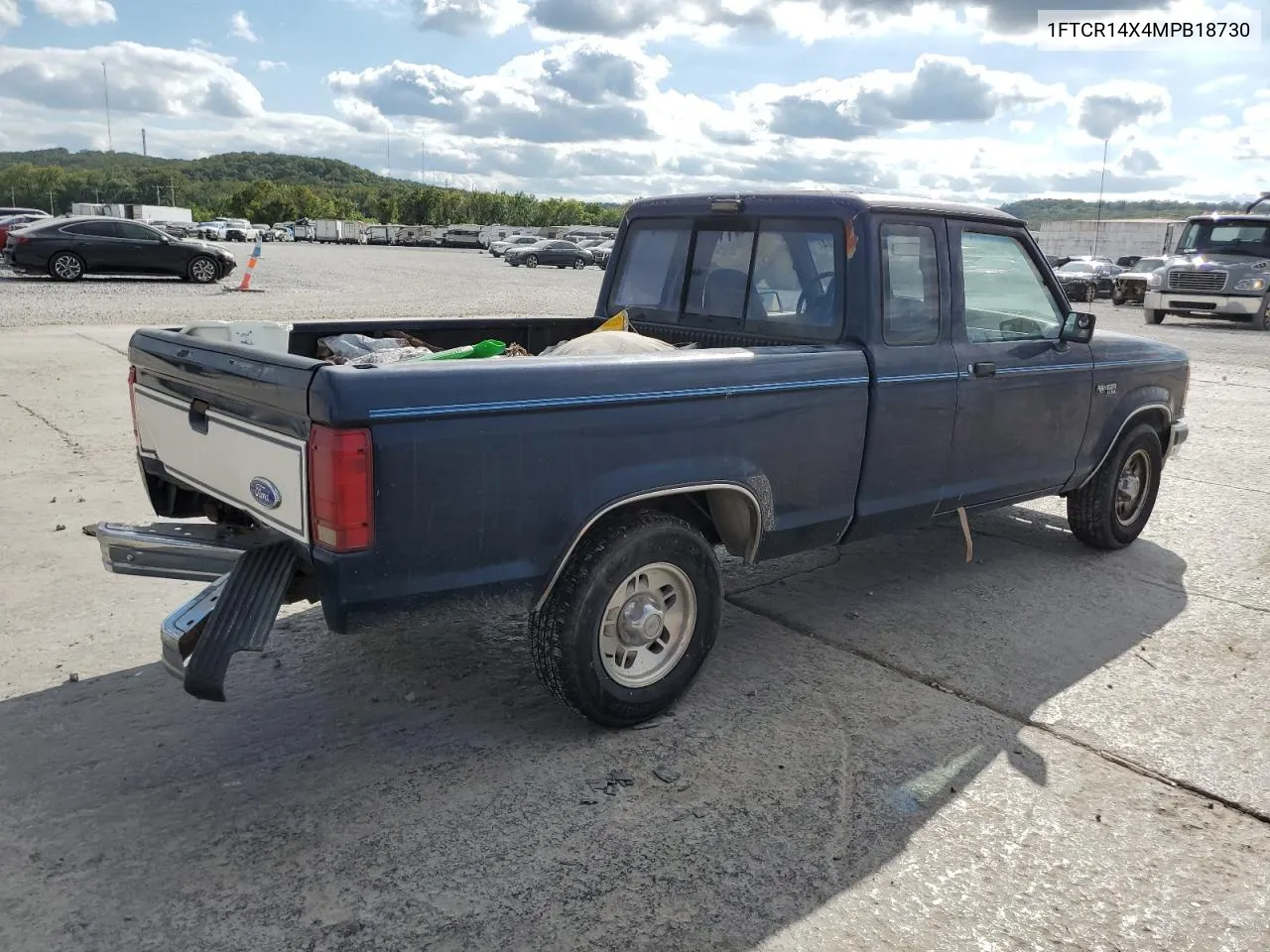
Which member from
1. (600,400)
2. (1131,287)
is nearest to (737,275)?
(600,400)

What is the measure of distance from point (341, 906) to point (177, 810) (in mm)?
746

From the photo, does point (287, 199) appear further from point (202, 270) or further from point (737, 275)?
point (737, 275)

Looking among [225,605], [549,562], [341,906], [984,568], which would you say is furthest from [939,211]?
[341,906]

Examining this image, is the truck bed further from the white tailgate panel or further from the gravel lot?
the gravel lot

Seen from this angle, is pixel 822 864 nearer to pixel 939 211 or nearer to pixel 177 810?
pixel 177 810

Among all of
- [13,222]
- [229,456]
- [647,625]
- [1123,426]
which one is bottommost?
[647,625]

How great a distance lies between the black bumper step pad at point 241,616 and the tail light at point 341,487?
0.31 metres

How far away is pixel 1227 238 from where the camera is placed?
2161 centimetres

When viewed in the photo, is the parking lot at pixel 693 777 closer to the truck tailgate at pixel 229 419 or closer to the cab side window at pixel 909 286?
the truck tailgate at pixel 229 419

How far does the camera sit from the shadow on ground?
2.70 m

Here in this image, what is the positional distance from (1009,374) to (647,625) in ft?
7.51

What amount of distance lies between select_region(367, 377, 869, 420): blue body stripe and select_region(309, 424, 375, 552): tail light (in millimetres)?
106

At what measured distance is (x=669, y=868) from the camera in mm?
2924

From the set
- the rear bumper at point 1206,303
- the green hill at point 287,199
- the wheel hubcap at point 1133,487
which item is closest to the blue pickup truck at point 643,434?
the wheel hubcap at point 1133,487
